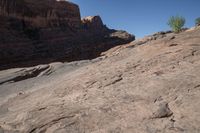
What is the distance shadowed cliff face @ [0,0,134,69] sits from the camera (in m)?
47.4

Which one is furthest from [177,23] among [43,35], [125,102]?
[125,102]

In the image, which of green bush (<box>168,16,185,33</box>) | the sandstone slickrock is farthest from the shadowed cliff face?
the sandstone slickrock

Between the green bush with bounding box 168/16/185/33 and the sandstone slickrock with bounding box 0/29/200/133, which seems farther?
the green bush with bounding box 168/16/185/33

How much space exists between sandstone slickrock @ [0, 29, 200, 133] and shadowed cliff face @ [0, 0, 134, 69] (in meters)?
35.6

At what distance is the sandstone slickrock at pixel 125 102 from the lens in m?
5.60

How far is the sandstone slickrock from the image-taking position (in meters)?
5.60

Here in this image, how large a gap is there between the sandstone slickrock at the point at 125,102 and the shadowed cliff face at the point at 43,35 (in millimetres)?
35644

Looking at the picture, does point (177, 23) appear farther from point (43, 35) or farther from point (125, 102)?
point (125, 102)

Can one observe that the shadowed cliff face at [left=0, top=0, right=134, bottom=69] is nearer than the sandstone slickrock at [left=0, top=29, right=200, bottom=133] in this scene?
No

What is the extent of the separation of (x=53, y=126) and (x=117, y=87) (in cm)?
254

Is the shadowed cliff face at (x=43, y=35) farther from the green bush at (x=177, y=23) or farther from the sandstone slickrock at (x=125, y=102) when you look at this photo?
the sandstone slickrock at (x=125, y=102)

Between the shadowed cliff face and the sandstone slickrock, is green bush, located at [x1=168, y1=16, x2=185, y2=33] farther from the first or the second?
the sandstone slickrock

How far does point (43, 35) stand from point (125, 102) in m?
54.2

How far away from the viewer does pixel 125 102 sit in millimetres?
6676
